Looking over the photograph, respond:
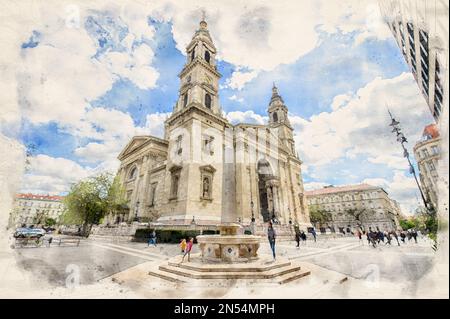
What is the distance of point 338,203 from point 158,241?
51600 mm

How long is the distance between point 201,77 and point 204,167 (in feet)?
38.4

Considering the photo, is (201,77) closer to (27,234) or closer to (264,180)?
(264,180)

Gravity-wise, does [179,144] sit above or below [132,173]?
above

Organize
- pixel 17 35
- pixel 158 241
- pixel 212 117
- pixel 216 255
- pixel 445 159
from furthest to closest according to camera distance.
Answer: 1. pixel 212 117
2. pixel 158 241
3. pixel 216 255
4. pixel 17 35
5. pixel 445 159

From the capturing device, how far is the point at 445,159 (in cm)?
284

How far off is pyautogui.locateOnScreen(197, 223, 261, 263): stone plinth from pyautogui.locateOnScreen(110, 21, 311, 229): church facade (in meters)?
10.8

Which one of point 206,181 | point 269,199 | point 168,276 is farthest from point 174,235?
point 269,199

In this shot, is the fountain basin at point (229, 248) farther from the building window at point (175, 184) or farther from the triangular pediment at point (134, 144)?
the triangular pediment at point (134, 144)

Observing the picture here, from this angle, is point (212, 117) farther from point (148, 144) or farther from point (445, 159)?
point (445, 159)

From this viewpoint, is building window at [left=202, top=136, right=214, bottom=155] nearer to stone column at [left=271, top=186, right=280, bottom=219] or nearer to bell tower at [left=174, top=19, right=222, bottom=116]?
bell tower at [left=174, top=19, right=222, bottom=116]

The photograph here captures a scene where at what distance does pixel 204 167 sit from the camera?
20766mm

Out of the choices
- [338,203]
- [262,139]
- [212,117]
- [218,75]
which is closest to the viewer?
[212,117]
